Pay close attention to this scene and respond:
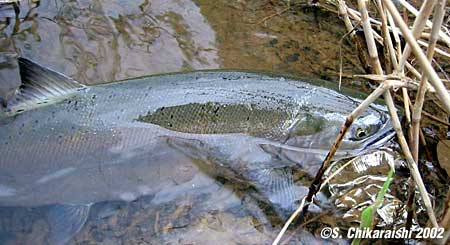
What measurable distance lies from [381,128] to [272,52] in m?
1.20

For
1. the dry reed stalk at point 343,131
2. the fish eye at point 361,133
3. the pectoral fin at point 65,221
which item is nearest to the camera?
the dry reed stalk at point 343,131

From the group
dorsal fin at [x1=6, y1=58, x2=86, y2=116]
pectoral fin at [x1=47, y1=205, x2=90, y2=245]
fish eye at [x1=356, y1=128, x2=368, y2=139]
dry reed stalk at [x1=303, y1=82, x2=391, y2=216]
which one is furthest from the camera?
fish eye at [x1=356, y1=128, x2=368, y2=139]

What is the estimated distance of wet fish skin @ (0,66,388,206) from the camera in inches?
113

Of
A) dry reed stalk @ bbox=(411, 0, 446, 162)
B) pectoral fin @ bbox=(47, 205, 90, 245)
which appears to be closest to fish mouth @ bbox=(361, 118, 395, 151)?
dry reed stalk @ bbox=(411, 0, 446, 162)

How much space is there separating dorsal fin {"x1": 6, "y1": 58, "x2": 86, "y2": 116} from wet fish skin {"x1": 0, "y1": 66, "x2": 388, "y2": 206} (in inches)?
1.7

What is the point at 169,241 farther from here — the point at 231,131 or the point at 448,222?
the point at 448,222

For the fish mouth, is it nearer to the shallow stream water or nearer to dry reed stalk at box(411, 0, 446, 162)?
the shallow stream water

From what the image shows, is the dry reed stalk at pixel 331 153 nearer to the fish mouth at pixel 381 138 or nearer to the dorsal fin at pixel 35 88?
the fish mouth at pixel 381 138

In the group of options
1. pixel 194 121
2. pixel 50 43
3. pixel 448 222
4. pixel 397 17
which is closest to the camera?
pixel 397 17

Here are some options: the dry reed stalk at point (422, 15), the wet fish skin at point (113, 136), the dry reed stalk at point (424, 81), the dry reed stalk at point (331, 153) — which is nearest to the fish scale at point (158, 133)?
the wet fish skin at point (113, 136)

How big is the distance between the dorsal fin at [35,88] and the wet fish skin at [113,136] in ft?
0.14

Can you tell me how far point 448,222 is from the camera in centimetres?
237

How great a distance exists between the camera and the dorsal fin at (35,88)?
2939mm

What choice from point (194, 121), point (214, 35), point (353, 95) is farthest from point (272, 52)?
point (194, 121)
